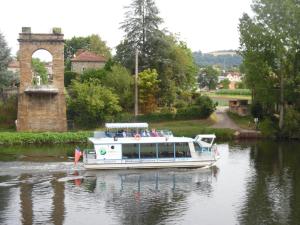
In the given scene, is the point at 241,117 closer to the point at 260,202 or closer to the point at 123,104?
the point at 123,104

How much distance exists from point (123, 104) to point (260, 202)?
3393 cm

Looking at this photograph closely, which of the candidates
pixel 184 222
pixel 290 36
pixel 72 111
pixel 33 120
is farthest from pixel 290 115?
pixel 184 222

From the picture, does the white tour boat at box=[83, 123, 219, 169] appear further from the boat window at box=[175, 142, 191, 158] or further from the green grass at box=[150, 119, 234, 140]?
the green grass at box=[150, 119, 234, 140]

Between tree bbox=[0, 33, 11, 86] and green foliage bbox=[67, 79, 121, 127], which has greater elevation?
tree bbox=[0, 33, 11, 86]

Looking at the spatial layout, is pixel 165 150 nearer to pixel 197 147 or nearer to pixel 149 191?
pixel 197 147

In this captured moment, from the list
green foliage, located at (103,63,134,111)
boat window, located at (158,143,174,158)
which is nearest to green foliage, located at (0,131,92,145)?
green foliage, located at (103,63,134,111)

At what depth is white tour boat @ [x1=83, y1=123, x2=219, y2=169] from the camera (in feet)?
135

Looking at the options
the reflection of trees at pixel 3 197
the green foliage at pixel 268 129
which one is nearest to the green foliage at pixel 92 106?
the green foliage at pixel 268 129

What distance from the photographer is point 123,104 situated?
64.0 meters

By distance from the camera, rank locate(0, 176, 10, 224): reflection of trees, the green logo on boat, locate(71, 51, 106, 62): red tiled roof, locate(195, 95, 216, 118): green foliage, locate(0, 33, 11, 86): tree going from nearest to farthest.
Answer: locate(0, 176, 10, 224): reflection of trees, the green logo on boat, locate(0, 33, 11, 86): tree, locate(195, 95, 216, 118): green foliage, locate(71, 51, 106, 62): red tiled roof

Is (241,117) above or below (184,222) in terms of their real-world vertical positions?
above

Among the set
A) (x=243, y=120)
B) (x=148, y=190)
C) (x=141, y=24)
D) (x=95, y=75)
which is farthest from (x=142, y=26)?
(x=148, y=190)

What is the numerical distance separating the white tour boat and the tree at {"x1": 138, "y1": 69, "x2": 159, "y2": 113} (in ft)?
67.7

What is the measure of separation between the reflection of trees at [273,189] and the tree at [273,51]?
10.8 metres
